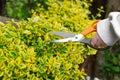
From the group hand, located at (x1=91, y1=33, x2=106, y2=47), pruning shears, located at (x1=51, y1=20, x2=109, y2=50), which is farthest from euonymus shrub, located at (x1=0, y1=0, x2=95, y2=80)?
hand, located at (x1=91, y1=33, x2=106, y2=47)

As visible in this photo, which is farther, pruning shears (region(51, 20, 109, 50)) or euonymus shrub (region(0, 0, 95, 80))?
pruning shears (region(51, 20, 109, 50))

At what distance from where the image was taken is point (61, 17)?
12.9 feet

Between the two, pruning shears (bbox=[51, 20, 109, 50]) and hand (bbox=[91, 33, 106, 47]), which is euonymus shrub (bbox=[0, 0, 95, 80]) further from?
hand (bbox=[91, 33, 106, 47])

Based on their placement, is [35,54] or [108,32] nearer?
[108,32]

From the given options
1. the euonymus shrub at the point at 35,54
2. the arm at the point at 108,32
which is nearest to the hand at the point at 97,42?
the arm at the point at 108,32

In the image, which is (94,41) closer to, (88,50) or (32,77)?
(32,77)

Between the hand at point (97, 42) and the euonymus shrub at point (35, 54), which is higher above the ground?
the hand at point (97, 42)

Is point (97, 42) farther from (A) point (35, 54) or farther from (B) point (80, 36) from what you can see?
(A) point (35, 54)

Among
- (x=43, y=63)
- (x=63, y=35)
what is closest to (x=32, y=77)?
(x=43, y=63)

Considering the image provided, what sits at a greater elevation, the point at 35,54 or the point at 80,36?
the point at 80,36

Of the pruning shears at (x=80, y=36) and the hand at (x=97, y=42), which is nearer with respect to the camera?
the hand at (x=97, y=42)

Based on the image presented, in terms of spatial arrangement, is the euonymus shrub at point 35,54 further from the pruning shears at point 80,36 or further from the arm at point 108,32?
the arm at point 108,32

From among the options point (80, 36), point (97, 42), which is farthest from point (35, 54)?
point (97, 42)

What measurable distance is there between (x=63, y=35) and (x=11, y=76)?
495 millimetres
